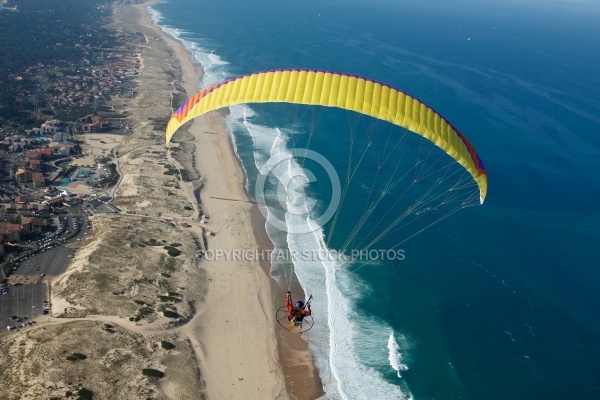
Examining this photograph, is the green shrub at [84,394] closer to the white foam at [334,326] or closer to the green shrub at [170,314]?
the green shrub at [170,314]

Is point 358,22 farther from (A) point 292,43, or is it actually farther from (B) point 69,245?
(B) point 69,245

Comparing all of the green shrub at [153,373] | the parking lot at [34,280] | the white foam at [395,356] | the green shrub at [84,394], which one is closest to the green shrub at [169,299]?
the green shrub at [153,373]

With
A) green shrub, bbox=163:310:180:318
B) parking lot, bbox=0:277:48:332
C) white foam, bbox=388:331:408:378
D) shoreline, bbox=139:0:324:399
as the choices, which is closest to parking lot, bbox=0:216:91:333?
parking lot, bbox=0:277:48:332

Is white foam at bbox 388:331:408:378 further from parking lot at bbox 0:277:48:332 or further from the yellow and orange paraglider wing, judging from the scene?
parking lot at bbox 0:277:48:332

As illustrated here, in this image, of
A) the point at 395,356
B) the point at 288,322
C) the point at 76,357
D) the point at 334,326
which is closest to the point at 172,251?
the point at 288,322

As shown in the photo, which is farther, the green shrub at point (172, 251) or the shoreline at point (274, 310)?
the green shrub at point (172, 251)

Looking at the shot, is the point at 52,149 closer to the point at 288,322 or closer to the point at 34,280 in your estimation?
the point at 34,280
